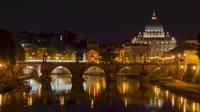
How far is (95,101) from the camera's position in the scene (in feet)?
156

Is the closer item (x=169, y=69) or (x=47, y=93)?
(x=47, y=93)

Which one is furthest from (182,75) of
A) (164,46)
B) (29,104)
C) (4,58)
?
(164,46)

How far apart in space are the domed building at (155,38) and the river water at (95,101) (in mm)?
102176

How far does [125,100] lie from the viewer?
4869 cm

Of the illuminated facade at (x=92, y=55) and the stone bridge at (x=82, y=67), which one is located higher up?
the illuminated facade at (x=92, y=55)

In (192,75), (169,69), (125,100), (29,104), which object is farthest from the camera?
(169,69)

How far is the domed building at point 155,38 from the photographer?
6457 inches

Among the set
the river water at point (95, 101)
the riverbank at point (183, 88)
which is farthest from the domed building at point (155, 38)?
the river water at point (95, 101)

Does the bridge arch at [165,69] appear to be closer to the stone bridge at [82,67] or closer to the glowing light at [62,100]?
the stone bridge at [82,67]

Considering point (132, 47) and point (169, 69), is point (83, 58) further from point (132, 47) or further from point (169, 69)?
point (169, 69)

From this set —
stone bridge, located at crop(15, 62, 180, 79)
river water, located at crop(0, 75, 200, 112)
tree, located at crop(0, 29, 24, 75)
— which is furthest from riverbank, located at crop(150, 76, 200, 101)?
tree, located at crop(0, 29, 24, 75)

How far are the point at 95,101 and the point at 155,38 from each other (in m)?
125

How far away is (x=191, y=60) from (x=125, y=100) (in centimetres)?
2391

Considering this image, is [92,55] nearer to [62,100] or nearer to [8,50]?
[8,50]
